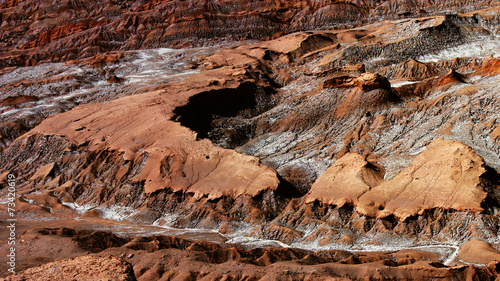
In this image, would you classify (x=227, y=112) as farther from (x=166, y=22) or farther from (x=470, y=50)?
(x=166, y=22)

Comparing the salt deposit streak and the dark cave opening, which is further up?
the salt deposit streak

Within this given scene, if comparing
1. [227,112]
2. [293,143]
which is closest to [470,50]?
[293,143]

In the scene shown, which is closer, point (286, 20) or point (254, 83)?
point (254, 83)

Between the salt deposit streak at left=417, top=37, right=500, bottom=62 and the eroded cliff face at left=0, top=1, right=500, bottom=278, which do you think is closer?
the eroded cliff face at left=0, top=1, right=500, bottom=278

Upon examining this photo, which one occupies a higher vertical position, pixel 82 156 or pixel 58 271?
pixel 58 271

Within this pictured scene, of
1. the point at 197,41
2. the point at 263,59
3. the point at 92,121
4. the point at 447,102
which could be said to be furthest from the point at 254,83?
the point at 197,41

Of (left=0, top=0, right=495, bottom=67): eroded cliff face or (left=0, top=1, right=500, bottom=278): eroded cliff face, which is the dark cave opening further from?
(left=0, top=0, right=495, bottom=67): eroded cliff face

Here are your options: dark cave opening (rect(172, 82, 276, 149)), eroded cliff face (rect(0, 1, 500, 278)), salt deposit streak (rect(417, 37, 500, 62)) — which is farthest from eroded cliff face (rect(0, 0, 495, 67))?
dark cave opening (rect(172, 82, 276, 149))

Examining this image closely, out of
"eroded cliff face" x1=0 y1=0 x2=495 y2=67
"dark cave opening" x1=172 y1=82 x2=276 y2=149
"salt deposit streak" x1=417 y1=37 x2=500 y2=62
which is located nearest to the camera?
"dark cave opening" x1=172 y1=82 x2=276 y2=149

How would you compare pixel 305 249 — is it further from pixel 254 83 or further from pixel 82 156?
pixel 254 83
